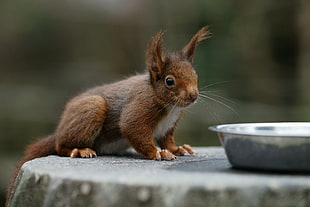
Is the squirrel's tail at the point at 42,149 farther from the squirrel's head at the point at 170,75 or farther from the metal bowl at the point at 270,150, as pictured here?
the metal bowl at the point at 270,150

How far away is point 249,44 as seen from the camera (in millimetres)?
8008

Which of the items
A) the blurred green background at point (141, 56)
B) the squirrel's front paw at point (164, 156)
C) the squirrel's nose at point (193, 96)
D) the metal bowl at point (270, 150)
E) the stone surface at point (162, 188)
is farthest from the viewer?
the blurred green background at point (141, 56)

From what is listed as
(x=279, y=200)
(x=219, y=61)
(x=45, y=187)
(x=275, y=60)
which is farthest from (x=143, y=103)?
(x=275, y=60)

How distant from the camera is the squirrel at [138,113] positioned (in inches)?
125

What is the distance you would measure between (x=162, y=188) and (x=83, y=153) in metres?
1.34

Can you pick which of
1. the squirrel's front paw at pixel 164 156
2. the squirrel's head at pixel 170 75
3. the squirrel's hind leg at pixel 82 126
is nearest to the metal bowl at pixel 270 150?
the squirrel's front paw at pixel 164 156

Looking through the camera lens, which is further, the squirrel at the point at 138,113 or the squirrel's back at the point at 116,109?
the squirrel's back at the point at 116,109

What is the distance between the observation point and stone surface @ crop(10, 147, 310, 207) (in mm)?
1869

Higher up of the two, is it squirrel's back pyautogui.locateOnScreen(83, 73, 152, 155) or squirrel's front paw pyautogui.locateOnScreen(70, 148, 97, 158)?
Result: squirrel's back pyautogui.locateOnScreen(83, 73, 152, 155)

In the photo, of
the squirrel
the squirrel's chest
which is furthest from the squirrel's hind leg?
the squirrel's chest

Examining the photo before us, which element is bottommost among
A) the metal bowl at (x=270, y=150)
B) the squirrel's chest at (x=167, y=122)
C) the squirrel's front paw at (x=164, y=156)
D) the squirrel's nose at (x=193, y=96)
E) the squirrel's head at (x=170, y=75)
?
the squirrel's front paw at (x=164, y=156)

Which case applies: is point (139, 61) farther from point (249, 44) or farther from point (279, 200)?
point (279, 200)

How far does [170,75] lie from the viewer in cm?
322

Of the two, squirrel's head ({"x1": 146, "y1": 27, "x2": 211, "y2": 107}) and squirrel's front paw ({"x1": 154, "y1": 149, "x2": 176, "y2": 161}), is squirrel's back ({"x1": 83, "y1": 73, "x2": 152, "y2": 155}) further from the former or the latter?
squirrel's front paw ({"x1": 154, "y1": 149, "x2": 176, "y2": 161})
